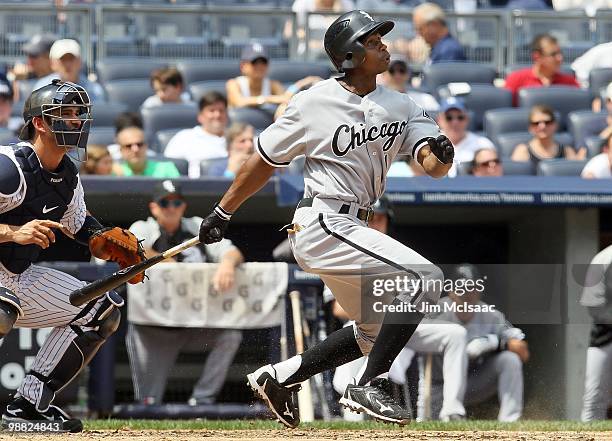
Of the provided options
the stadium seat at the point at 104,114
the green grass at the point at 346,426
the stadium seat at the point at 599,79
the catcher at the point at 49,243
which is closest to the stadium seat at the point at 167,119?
the stadium seat at the point at 104,114

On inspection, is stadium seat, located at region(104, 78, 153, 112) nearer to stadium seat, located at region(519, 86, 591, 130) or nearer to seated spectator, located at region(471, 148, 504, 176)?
seated spectator, located at region(471, 148, 504, 176)

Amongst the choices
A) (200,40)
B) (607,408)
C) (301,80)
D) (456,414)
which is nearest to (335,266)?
(456,414)

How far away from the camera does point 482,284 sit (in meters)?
7.39

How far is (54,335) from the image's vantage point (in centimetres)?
578

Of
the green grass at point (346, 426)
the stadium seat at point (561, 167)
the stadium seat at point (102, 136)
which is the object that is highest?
the stadium seat at point (102, 136)

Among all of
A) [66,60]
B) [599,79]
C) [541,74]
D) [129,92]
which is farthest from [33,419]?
[599,79]

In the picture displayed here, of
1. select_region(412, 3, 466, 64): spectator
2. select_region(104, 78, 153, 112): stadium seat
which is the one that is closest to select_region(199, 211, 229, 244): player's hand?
select_region(104, 78, 153, 112): stadium seat

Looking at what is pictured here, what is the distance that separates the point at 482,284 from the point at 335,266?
8.12 ft

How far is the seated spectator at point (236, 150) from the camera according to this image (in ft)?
27.2

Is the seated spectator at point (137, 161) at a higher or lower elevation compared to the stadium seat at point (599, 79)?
lower

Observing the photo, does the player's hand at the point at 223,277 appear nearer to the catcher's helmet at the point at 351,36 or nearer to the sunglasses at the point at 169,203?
the sunglasses at the point at 169,203

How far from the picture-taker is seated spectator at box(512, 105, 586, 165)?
30.0 ft

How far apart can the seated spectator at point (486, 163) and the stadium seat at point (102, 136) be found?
2610 mm

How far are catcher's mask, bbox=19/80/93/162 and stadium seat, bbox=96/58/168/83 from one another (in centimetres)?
455
